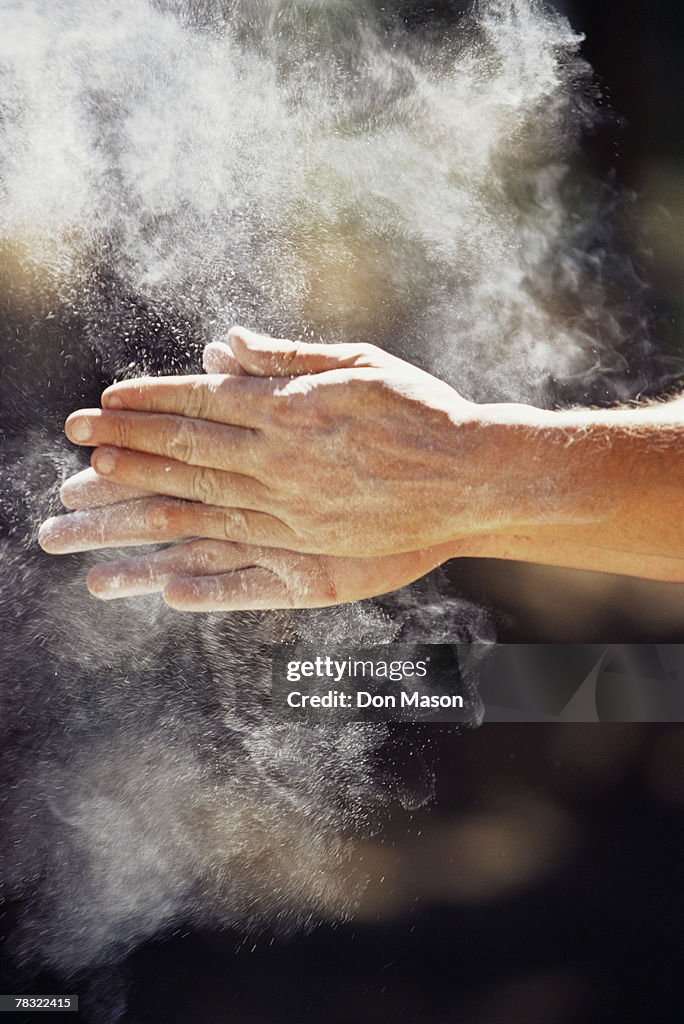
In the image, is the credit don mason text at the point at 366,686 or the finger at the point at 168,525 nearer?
the finger at the point at 168,525

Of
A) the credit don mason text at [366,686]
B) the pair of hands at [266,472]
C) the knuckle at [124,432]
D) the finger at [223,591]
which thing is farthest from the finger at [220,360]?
the credit don mason text at [366,686]

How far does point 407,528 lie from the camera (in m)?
1.22

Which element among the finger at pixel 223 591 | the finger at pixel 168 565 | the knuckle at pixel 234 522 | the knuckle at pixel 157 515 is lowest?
the finger at pixel 223 591

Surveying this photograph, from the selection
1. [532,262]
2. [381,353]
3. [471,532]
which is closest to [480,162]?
[532,262]

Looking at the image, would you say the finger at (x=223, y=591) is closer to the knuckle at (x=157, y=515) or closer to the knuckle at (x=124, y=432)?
the knuckle at (x=157, y=515)

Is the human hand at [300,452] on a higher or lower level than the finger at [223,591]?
higher

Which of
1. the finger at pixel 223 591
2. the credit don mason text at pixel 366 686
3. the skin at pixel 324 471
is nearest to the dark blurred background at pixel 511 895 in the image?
the credit don mason text at pixel 366 686

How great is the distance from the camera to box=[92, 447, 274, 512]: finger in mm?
1196

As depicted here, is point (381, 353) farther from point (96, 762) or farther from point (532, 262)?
point (96, 762)

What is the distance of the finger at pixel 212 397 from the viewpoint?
3.88ft

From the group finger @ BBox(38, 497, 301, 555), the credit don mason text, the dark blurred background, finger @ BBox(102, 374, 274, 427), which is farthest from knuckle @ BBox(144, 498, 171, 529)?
the dark blurred background

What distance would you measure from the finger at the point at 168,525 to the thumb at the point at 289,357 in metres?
0.19

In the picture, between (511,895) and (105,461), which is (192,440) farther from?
(511,895)

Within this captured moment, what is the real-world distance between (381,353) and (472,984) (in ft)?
2.97
